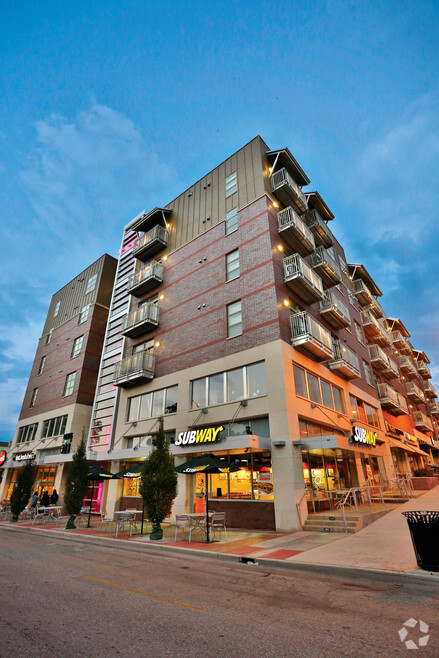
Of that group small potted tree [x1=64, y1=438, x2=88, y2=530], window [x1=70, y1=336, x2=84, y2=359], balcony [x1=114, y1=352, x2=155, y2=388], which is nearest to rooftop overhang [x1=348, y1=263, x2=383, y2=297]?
balcony [x1=114, y1=352, x2=155, y2=388]

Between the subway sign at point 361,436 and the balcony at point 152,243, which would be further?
the balcony at point 152,243

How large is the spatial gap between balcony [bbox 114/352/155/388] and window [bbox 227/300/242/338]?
6535 mm

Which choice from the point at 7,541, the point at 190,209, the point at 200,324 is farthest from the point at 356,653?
the point at 190,209

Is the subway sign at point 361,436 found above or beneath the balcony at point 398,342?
beneath

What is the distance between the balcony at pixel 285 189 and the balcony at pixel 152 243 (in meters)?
9.18

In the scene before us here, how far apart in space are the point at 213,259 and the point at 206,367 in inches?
279

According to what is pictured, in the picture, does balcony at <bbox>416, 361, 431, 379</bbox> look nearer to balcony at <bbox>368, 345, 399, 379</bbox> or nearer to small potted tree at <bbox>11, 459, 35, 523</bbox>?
balcony at <bbox>368, 345, 399, 379</bbox>

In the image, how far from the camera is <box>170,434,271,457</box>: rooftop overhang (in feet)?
46.9

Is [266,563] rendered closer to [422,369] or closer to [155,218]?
[155,218]

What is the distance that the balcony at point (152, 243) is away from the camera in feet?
85.1

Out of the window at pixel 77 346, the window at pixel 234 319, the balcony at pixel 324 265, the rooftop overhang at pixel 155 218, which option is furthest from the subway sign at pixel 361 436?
the window at pixel 77 346

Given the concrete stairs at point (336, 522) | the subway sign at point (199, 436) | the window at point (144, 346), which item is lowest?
the concrete stairs at point (336, 522)

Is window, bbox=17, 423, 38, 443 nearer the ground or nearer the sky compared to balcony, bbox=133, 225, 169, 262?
nearer the ground

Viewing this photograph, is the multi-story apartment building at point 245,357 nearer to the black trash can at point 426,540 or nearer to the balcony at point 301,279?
the balcony at point 301,279
